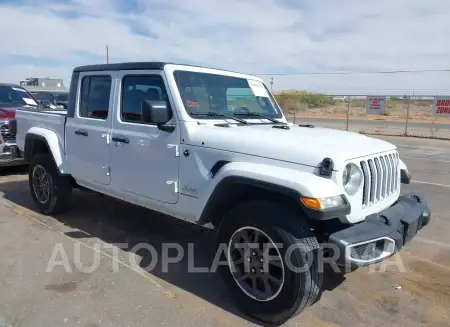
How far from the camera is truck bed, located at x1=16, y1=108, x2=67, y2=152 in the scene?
547cm

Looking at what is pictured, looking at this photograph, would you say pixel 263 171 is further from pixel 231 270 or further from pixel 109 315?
pixel 109 315

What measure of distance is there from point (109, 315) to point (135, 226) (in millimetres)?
2192

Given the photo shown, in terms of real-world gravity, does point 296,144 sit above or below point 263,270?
above

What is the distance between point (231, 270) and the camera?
11.3ft

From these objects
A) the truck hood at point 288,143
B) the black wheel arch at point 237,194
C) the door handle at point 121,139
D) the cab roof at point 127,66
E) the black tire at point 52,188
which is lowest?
the black tire at point 52,188

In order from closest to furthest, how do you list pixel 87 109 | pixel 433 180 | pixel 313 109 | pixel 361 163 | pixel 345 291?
pixel 361 163 → pixel 345 291 → pixel 87 109 → pixel 433 180 → pixel 313 109

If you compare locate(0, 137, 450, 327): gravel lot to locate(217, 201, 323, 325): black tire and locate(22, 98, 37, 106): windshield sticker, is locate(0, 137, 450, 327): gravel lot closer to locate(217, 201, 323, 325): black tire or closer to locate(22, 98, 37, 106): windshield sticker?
locate(217, 201, 323, 325): black tire

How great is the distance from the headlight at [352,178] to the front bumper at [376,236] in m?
0.27

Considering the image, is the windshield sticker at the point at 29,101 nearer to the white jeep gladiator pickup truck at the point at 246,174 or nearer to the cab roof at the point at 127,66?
the cab roof at the point at 127,66

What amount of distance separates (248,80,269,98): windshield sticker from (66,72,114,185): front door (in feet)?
5.13

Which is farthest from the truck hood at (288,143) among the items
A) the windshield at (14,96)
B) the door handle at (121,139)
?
the windshield at (14,96)

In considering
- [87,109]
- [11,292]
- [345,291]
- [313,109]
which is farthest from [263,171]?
[313,109]

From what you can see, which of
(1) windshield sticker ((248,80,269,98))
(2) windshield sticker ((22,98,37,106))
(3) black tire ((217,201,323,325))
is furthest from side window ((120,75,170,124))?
(2) windshield sticker ((22,98,37,106))

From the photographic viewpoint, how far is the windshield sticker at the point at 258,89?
483cm
